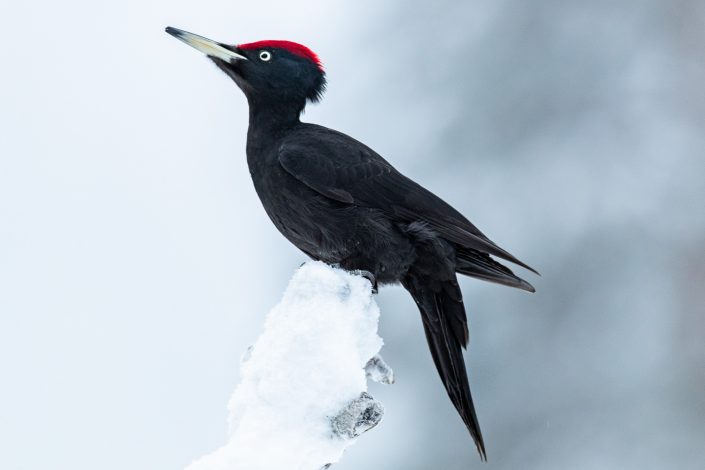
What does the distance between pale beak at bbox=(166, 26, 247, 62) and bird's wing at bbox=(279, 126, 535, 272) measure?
517 mm

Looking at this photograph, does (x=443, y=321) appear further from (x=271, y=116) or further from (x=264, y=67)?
(x=264, y=67)

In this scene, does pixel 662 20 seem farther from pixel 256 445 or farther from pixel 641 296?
pixel 256 445

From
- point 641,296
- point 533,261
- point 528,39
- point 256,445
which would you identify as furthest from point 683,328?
point 256,445

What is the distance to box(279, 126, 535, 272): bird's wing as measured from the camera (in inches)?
167

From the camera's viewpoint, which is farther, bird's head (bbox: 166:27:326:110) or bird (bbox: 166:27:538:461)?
bird's head (bbox: 166:27:326:110)

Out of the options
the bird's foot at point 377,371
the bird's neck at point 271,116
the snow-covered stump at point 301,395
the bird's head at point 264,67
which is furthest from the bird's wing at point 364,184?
the snow-covered stump at point 301,395

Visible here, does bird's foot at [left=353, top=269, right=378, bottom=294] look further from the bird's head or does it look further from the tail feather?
the bird's head

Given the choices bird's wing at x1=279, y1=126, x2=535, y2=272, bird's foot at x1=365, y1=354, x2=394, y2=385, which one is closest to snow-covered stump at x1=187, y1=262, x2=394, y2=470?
bird's foot at x1=365, y1=354, x2=394, y2=385

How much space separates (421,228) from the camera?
423 centimetres

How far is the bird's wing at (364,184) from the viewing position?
4238 millimetres

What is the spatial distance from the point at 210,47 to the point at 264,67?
0.89ft

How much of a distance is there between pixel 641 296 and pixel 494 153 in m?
1.63

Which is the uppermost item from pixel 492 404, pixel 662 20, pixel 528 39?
pixel 662 20

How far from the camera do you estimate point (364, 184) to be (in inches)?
172
